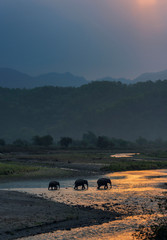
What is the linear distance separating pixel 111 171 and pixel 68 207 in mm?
29672

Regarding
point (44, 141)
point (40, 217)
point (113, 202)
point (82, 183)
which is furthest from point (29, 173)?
point (44, 141)

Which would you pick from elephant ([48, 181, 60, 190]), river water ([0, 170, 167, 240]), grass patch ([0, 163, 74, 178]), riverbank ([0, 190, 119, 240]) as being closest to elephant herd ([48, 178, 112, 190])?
elephant ([48, 181, 60, 190])

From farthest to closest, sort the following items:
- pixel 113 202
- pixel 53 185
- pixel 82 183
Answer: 1. pixel 53 185
2. pixel 82 183
3. pixel 113 202

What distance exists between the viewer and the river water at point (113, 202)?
18505 millimetres

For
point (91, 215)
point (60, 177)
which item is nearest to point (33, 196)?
point (91, 215)

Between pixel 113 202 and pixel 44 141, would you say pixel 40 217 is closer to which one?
pixel 113 202

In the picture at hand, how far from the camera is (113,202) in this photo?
2669 centimetres

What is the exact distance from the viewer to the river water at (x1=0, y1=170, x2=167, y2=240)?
18.5 meters

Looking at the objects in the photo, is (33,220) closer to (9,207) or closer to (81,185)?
(9,207)

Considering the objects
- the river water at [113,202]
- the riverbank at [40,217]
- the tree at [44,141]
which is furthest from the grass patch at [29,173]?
the tree at [44,141]

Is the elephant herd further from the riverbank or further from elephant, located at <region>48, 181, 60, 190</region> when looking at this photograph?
the riverbank

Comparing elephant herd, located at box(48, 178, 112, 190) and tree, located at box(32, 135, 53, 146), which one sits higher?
tree, located at box(32, 135, 53, 146)

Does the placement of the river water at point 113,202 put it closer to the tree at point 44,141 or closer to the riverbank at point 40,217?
the riverbank at point 40,217

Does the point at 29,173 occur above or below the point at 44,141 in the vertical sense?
below
